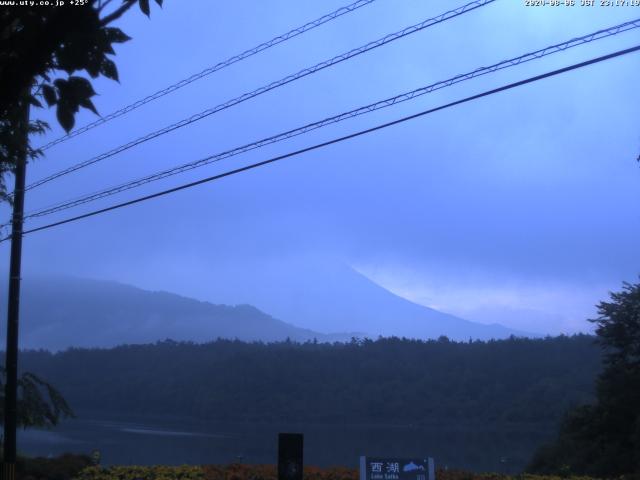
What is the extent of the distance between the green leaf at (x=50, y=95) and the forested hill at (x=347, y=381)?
32.2 meters

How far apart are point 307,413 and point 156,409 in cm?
1006

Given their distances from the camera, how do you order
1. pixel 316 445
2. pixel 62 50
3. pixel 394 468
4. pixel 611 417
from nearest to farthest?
pixel 62 50, pixel 394 468, pixel 316 445, pixel 611 417

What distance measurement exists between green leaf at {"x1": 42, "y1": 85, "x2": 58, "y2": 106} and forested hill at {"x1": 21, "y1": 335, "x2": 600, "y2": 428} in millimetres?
32160

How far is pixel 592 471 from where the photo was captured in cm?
2255

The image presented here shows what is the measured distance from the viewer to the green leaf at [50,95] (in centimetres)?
413

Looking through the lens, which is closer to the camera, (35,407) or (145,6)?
(145,6)

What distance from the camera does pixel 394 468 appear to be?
11.5 meters

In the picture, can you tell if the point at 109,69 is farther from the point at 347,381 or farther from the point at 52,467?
the point at 347,381

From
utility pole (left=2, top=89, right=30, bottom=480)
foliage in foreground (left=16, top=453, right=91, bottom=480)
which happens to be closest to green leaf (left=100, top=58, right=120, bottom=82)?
utility pole (left=2, top=89, right=30, bottom=480)

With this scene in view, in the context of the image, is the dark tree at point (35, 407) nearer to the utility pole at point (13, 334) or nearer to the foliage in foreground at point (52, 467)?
the foliage in foreground at point (52, 467)

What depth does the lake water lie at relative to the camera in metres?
19.5

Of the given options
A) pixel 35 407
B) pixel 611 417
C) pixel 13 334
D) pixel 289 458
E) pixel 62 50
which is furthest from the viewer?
pixel 611 417

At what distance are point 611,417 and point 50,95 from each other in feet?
82.5

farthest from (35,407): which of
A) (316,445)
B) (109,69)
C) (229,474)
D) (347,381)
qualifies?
(347,381)
